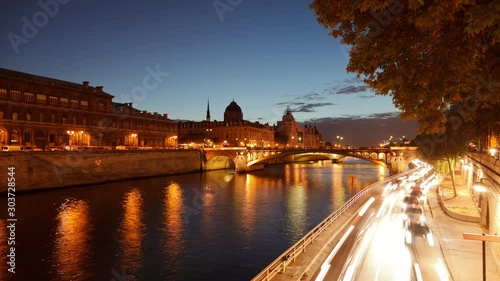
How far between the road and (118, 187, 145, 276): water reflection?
12965 mm

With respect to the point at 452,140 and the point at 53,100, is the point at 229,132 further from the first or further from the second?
the point at 452,140

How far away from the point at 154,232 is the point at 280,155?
225ft

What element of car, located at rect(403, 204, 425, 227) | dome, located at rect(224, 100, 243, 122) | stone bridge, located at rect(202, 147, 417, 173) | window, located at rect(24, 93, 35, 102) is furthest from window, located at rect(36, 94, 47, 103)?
dome, located at rect(224, 100, 243, 122)

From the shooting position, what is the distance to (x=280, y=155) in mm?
97250

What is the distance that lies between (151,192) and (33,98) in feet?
105

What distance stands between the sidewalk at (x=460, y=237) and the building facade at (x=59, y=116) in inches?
2631

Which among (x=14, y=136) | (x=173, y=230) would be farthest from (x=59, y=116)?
(x=173, y=230)

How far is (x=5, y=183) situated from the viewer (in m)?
47.8

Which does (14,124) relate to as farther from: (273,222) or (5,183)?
(273,222)

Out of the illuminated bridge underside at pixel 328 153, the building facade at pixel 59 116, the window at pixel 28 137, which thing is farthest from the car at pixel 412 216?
the window at pixel 28 137

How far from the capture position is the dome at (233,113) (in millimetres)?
177375

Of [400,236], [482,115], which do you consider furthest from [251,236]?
[482,115]

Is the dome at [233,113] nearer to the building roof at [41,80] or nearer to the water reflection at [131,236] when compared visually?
A: the building roof at [41,80]

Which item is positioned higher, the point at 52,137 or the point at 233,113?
the point at 233,113
